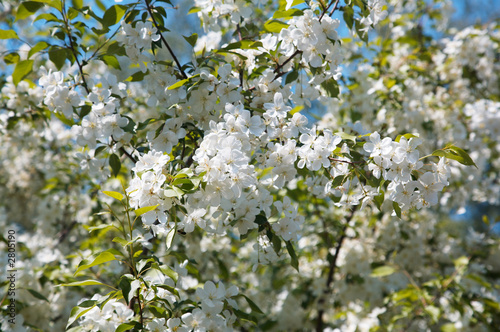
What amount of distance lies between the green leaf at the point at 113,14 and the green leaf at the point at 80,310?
108 centimetres

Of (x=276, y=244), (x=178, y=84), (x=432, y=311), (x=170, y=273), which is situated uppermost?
(x=178, y=84)

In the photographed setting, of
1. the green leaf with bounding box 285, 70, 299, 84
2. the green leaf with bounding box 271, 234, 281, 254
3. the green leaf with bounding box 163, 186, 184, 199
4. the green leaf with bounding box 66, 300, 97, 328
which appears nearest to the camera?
the green leaf with bounding box 163, 186, 184, 199

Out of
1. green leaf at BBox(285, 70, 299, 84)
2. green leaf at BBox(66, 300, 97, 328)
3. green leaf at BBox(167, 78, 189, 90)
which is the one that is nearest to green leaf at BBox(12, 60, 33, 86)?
green leaf at BBox(167, 78, 189, 90)

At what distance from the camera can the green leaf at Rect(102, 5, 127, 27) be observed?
1.60m

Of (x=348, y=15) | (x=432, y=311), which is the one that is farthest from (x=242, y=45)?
(x=432, y=311)

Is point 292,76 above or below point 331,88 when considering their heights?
above

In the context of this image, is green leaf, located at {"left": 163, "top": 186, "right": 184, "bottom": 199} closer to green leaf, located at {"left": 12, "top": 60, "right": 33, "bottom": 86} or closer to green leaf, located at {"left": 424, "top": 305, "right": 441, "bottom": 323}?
green leaf, located at {"left": 12, "top": 60, "right": 33, "bottom": 86}

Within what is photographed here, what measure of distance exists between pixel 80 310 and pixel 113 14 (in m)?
1.12

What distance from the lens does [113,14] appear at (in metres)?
1.61

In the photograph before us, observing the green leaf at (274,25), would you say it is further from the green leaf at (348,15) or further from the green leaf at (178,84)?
the green leaf at (178,84)

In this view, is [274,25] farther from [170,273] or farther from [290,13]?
[170,273]

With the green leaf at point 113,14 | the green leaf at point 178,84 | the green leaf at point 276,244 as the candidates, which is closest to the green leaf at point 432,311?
the green leaf at point 276,244

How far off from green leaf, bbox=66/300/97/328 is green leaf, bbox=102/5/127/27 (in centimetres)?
108

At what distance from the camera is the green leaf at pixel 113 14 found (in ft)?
5.25
